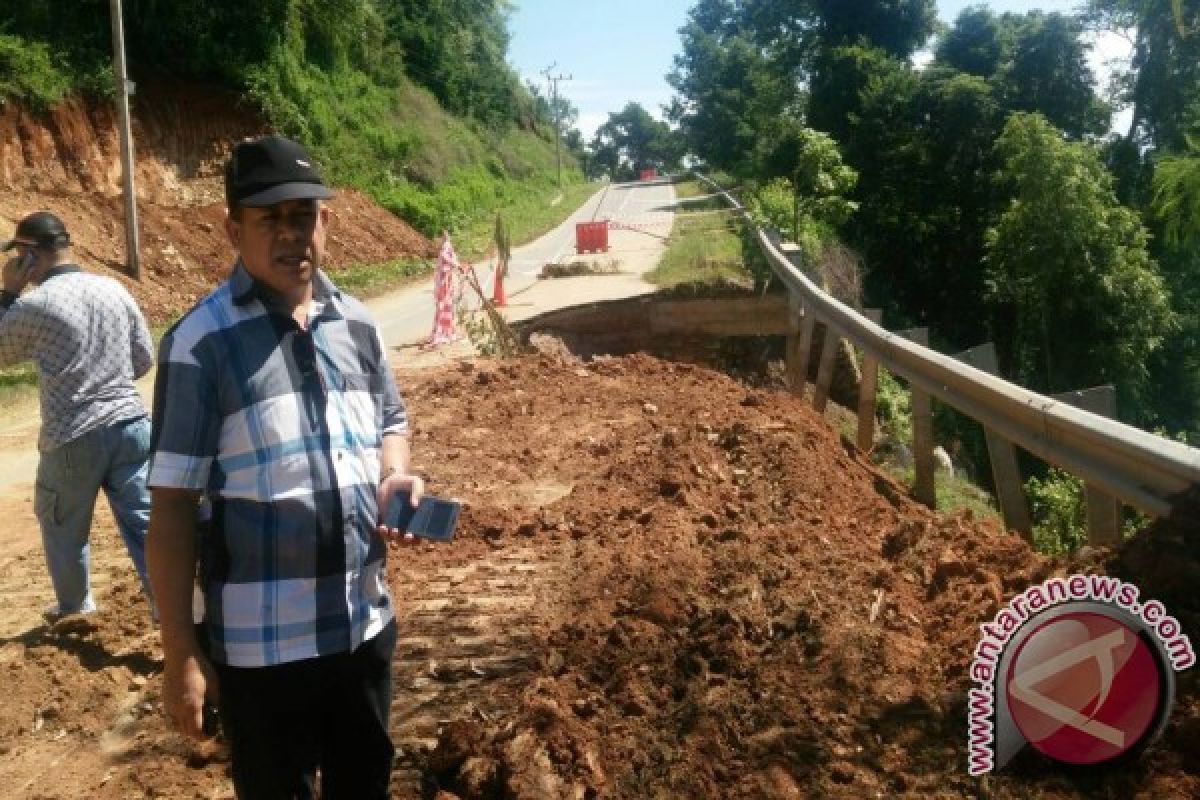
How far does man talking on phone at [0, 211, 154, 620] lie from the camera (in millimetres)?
4492

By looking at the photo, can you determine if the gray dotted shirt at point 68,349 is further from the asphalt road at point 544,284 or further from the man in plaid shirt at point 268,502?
the asphalt road at point 544,284

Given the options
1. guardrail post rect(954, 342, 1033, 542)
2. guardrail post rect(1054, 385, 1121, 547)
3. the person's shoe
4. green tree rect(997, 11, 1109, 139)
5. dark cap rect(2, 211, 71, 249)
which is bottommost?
the person's shoe

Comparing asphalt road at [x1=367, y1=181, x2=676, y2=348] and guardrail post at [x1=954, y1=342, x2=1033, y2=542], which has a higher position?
guardrail post at [x1=954, y1=342, x2=1033, y2=542]

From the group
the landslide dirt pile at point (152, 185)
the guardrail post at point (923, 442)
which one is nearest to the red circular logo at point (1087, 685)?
the guardrail post at point (923, 442)

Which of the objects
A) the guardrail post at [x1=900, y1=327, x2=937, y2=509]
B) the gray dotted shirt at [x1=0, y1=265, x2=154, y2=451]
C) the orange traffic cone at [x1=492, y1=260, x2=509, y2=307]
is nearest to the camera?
the gray dotted shirt at [x1=0, y1=265, x2=154, y2=451]

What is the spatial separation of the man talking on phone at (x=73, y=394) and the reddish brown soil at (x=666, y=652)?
440mm

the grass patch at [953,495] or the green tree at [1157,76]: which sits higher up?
the green tree at [1157,76]

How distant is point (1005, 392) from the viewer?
3.75 metres

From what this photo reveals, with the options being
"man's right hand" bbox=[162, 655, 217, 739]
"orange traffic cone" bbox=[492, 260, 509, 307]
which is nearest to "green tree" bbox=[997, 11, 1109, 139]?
"orange traffic cone" bbox=[492, 260, 509, 307]

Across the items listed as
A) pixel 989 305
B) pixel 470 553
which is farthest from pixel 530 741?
pixel 989 305

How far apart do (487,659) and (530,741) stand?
0.83m

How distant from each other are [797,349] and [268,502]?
827 centimetres

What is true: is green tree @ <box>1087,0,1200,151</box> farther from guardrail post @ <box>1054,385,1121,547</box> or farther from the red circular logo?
the red circular logo

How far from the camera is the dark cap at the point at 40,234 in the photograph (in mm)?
4520
